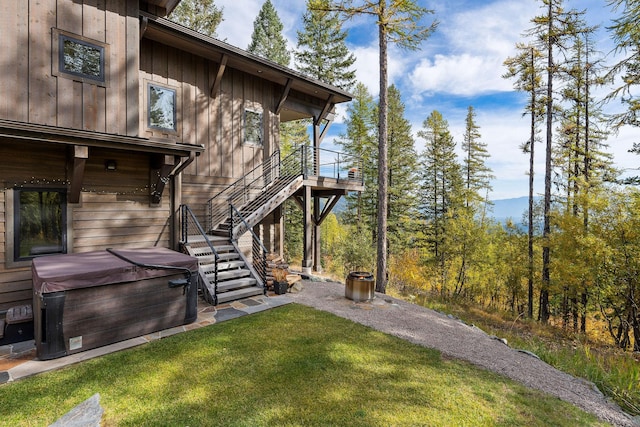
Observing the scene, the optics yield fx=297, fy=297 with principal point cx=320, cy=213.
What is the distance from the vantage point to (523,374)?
14.1 ft

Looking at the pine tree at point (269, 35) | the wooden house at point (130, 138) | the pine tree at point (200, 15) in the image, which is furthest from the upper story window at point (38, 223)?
the pine tree at point (269, 35)

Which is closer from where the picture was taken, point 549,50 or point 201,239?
point 201,239

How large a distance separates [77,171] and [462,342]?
745 centimetres

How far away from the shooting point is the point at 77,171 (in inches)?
205

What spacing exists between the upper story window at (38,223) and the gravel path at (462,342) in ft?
16.0

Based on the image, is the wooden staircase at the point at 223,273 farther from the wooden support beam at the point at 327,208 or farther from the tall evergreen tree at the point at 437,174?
the tall evergreen tree at the point at 437,174

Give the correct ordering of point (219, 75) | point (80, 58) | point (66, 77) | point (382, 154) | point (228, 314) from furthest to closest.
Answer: point (382, 154)
point (219, 75)
point (228, 314)
point (80, 58)
point (66, 77)

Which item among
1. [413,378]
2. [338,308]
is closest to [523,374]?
[413,378]

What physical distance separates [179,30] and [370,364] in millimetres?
8146

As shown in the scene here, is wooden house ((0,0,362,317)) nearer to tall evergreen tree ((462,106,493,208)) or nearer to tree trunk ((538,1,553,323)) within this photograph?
tree trunk ((538,1,553,323))

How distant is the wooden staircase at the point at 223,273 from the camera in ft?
21.4

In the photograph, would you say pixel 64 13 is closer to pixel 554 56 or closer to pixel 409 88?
pixel 554 56

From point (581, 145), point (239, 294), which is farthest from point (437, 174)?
point (239, 294)

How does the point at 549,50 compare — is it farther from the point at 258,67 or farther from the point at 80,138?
the point at 80,138
